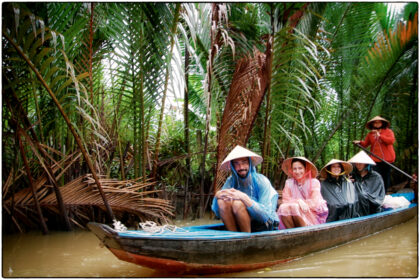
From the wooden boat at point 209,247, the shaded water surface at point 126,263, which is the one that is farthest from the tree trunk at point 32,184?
the wooden boat at point 209,247

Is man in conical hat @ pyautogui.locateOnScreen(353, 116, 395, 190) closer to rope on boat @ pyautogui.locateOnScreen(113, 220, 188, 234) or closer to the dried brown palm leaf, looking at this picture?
the dried brown palm leaf

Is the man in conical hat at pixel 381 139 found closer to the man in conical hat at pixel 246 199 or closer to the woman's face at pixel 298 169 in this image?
the woman's face at pixel 298 169

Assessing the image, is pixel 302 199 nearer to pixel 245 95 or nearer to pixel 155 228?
pixel 245 95

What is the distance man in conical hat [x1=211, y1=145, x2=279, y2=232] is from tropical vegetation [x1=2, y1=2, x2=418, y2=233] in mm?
867

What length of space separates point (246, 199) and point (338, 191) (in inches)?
67.7

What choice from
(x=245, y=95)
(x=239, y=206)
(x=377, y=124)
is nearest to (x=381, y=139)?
(x=377, y=124)

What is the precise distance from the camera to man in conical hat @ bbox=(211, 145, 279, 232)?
10.7ft

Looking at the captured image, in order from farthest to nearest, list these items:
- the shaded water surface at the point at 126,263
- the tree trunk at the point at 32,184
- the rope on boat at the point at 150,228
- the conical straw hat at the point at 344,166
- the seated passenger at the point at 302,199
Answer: the conical straw hat at the point at 344,166 → the seated passenger at the point at 302,199 → the tree trunk at the point at 32,184 → the shaded water surface at the point at 126,263 → the rope on boat at the point at 150,228

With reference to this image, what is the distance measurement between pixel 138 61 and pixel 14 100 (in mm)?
1364

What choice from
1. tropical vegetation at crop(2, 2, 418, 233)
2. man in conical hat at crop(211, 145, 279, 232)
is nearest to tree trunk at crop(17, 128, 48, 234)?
tropical vegetation at crop(2, 2, 418, 233)

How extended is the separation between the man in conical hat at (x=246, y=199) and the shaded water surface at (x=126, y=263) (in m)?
0.41

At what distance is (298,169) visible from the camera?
3.95m

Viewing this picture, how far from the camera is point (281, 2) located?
4629 mm

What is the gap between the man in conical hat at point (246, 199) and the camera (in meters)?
3.26
